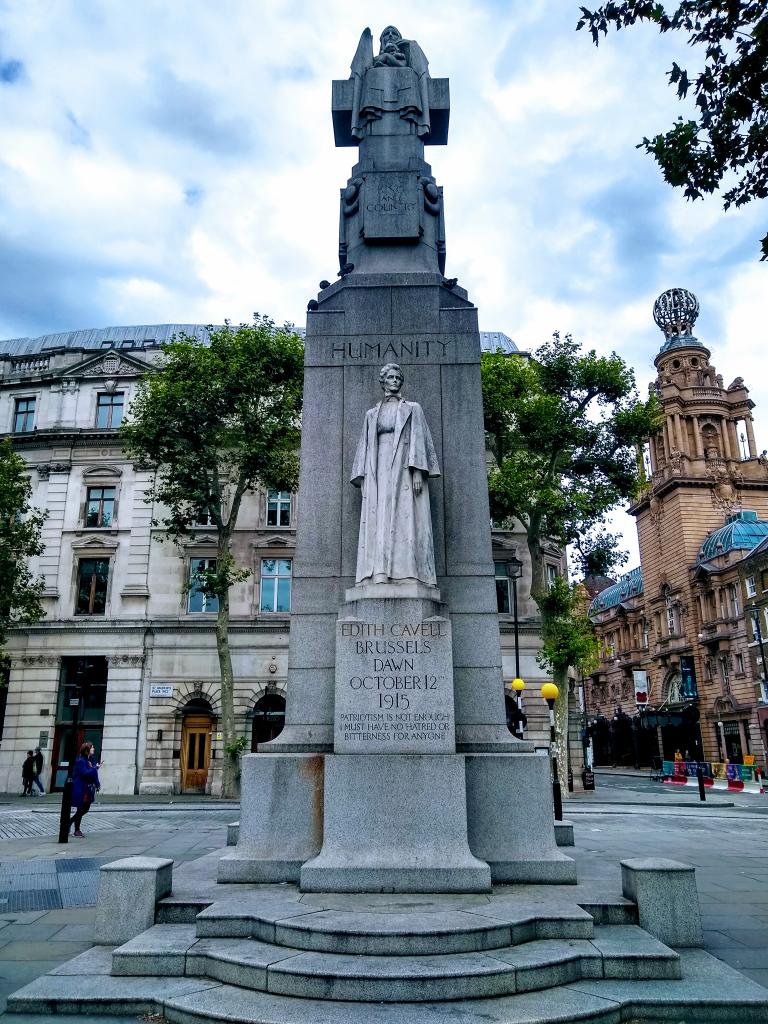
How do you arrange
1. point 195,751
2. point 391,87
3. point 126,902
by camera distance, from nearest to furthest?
point 126,902
point 391,87
point 195,751

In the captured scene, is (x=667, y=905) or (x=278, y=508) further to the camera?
(x=278, y=508)

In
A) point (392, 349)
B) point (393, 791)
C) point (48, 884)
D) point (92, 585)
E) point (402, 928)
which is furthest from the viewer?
point (92, 585)

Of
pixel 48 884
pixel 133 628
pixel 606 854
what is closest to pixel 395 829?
pixel 606 854

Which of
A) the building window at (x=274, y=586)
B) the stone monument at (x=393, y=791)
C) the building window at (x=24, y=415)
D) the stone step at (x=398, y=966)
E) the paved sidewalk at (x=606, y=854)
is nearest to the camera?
the stone step at (x=398, y=966)

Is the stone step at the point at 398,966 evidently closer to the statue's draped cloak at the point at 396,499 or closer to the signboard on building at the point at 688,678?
the statue's draped cloak at the point at 396,499

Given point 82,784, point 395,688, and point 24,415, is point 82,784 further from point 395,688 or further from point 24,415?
point 24,415

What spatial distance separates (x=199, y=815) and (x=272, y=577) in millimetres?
13052

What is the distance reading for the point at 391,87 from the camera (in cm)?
1135

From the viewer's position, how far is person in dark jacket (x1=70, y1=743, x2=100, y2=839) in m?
16.7

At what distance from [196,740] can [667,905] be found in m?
28.7

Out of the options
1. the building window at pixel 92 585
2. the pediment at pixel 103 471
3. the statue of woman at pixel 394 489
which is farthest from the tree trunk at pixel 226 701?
the statue of woman at pixel 394 489

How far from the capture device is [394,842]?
7.39m

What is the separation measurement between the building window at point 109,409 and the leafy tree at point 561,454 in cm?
1721

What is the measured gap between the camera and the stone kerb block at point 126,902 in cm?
679
